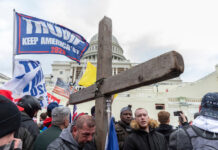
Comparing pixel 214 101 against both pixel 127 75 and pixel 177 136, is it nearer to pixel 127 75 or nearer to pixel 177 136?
pixel 177 136

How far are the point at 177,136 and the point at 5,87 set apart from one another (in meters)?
3.61

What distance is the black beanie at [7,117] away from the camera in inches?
40.7

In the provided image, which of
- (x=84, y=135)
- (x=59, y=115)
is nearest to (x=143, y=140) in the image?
(x=84, y=135)

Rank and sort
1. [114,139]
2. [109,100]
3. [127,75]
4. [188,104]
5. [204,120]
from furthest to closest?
[188,104]
[109,100]
[114,139]
[127,75]
[204,120]

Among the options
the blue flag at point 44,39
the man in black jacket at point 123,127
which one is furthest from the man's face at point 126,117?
the blue flag at point 44,39

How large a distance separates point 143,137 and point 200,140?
3.78ft

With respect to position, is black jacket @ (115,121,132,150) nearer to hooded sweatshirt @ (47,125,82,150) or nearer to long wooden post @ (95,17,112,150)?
long wooden post @ (95,17,112,150)

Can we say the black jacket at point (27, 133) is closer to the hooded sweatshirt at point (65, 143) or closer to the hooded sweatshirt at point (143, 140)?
the hooded sweatshirt at point (65, 143)

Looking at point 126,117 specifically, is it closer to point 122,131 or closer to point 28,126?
point 122,131

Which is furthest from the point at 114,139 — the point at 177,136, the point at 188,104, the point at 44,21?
the point at 188,104

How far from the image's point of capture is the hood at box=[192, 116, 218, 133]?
152 cm

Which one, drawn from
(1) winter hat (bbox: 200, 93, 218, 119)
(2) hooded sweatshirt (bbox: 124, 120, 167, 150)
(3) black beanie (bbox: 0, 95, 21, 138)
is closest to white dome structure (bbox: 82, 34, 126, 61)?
(2) hooded sweatshirt (bbox: 124, 120, 167, 150)

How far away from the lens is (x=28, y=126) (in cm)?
234

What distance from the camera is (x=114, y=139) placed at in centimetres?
188
